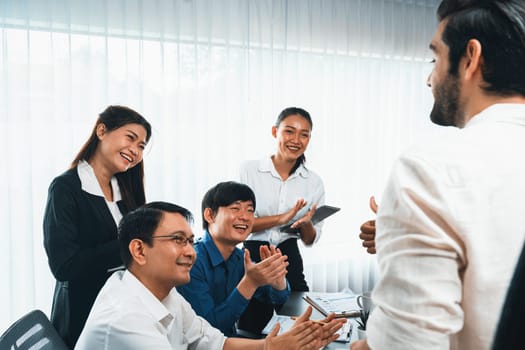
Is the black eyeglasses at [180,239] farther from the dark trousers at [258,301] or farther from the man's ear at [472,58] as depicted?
the man's ear at [472,58]

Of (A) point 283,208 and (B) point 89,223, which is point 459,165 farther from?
(A) point 283,208

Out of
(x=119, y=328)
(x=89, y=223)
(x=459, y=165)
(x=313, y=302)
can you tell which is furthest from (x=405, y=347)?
(x=89, y=223)

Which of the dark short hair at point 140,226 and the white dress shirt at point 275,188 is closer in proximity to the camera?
the dark short hair at point 140,226

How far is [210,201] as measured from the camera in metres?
2.04

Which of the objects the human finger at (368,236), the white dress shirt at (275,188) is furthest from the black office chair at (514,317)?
the white dress shirt at (275,188)

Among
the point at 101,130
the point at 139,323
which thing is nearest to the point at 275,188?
the point at 101,130

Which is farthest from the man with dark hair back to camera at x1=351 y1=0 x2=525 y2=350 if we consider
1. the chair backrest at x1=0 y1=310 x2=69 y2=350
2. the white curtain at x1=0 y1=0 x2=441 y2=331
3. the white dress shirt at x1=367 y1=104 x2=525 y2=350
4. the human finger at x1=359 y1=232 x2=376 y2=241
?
the white curtain at x1=0 y1=0 x2=441 y2=331

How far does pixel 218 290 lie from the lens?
1.87 m

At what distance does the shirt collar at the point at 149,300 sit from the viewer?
4.20 feet

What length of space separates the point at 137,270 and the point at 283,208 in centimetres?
145

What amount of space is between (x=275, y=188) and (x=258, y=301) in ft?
3.00

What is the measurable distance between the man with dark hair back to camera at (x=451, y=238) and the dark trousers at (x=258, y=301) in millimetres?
1217

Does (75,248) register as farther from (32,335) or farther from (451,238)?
(451,238)

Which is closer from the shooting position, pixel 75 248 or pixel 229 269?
pixel 75 248
